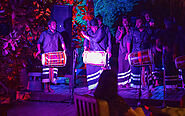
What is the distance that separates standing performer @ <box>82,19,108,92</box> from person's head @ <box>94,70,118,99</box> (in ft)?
13.0

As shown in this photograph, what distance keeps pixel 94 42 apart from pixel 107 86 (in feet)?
13.5

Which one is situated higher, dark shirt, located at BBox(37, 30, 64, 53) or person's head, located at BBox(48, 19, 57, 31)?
person's head, located at BBox(48, 19, 57, 31)

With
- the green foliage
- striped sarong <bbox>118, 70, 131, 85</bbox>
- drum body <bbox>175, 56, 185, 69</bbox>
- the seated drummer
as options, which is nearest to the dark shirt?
the seated drummer

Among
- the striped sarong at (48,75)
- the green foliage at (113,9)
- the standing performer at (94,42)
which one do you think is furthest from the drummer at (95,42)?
the green foliage at (113,9)

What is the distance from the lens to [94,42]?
21.9 ft

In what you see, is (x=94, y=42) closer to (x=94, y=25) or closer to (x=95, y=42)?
(x=95, y=42)

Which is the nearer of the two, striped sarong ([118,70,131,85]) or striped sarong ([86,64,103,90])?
striped sarong ([86,64,103,90])

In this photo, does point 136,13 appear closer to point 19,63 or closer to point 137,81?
point 137,81

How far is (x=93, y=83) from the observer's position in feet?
22.6

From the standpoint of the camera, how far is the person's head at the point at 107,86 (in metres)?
2.66

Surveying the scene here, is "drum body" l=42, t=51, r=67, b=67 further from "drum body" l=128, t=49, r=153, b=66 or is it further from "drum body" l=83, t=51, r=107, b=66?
"drum body" l=128, t=49, r=153, b=66

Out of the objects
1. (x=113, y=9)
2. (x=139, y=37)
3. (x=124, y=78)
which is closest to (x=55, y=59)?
(x=139, y=37)

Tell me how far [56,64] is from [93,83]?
1431mm

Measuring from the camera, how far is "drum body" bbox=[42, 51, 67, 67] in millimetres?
6301
